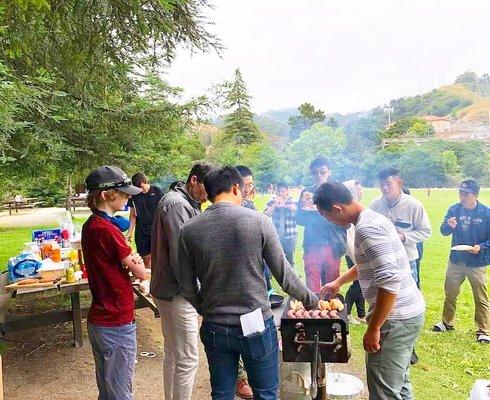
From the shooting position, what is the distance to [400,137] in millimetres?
15898

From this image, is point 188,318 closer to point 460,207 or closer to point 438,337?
point 438,337

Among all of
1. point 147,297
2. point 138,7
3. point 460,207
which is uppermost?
point 138,7

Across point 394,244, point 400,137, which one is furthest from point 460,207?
point 400,137

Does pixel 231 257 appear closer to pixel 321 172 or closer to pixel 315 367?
pixel 315 367

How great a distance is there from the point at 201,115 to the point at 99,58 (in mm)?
3181

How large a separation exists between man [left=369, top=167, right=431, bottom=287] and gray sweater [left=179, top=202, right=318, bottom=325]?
2.51 m

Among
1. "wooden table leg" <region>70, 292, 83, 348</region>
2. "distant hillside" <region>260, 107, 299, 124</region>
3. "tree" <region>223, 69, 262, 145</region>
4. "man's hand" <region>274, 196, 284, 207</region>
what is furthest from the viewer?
"tree" <region>223, 69, 262, 145</region>

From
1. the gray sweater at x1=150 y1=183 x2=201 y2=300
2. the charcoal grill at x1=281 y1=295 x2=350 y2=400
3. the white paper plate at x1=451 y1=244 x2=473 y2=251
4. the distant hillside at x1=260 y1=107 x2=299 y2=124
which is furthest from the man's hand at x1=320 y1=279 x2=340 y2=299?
the distant hillside at x1=260 y1=107 x2=299 y2=124

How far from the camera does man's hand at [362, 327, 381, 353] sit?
224cm

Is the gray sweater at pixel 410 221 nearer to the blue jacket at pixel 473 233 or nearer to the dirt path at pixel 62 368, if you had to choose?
the blue jacket at pixel 473 233

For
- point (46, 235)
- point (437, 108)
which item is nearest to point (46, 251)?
point (46, 235)

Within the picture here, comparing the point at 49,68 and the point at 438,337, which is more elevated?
the point at 49,68

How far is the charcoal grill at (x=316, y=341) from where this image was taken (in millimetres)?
2361

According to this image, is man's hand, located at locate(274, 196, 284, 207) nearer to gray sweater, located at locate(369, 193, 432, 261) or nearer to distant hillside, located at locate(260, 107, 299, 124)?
gray sweater, located at locate(369, 193, 432, 261)
